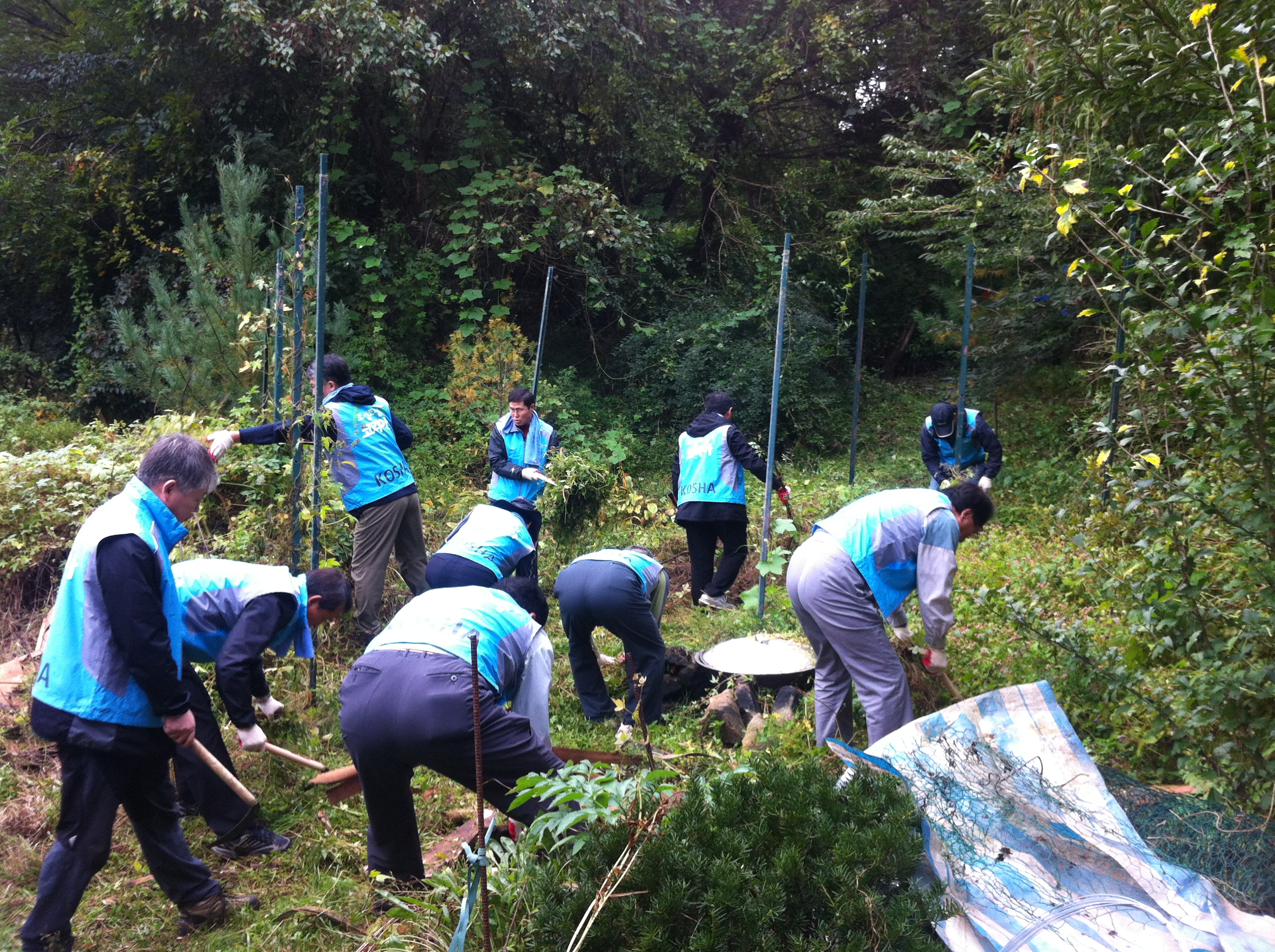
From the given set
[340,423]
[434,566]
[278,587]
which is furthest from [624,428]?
[278,587]

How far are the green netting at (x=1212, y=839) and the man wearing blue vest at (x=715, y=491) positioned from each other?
11.4 ft

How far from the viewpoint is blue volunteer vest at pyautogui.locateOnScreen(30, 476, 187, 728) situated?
2.93 meters

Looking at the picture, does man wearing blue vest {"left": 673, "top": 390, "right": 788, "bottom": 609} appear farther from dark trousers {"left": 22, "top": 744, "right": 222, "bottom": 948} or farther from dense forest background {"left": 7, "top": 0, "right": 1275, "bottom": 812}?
dark trousers {"left": 22, "top": 744, "right": 222, "bottom": 948}

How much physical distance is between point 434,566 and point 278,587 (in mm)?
988

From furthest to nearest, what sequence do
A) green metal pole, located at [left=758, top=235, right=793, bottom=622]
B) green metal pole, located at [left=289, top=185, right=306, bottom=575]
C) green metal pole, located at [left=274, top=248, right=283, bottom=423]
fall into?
green metal pole, located at [left=758, top=235, right=793, bottom=622], green metal pole, located at [left=274, top=248, right=283, bottom=423], green metal pole, located at [left=289, top=185, right=306, bottom=575]

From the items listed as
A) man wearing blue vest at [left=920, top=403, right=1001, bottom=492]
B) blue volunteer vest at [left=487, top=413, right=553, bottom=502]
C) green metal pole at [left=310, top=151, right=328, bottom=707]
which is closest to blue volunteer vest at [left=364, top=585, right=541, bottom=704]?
green metal pole at [left=310, top=151, right=328, bottom=707]

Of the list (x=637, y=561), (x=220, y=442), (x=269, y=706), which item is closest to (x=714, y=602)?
(x=637, y=561)

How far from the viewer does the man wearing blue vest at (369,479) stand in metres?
5.50

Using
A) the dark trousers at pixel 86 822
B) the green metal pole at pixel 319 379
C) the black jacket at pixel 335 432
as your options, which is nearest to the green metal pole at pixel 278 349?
the black jacket at pixel 335 432

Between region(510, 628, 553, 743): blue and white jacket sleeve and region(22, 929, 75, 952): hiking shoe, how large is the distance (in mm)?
1603

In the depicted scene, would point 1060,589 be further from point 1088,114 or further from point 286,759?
point 286,759

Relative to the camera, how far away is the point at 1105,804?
114 inches

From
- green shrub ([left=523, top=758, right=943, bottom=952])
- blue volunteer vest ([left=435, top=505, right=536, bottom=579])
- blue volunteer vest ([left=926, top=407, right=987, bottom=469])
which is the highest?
blue volunteer vest ([left=926, top=407, right=987, bottom=469])

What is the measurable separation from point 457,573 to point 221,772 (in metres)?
1.46
